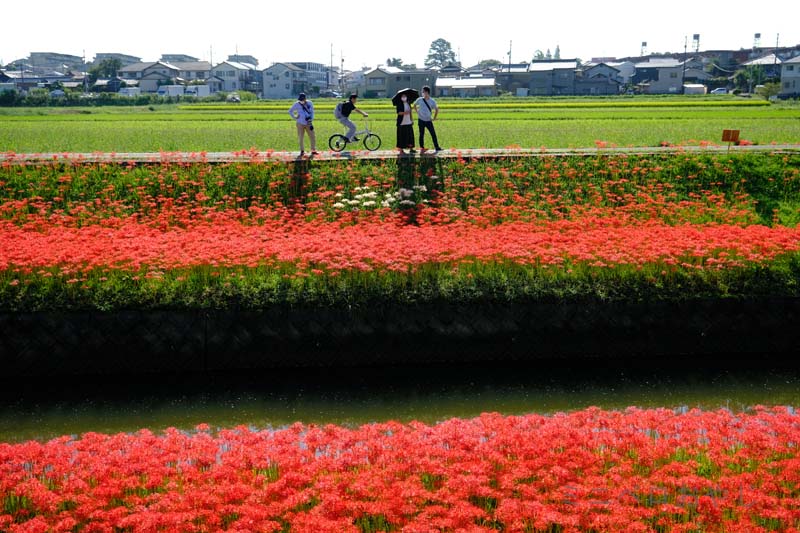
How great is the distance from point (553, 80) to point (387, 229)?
11822 centimetres

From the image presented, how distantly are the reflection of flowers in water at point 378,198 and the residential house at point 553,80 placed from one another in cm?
11077

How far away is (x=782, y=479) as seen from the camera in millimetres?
7578

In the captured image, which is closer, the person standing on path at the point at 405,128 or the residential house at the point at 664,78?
the person standing on path at the point at 405,128

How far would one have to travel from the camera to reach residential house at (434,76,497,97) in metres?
127

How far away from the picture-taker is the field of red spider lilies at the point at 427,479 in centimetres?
688

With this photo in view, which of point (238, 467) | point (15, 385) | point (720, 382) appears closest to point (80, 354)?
point (15, 385)

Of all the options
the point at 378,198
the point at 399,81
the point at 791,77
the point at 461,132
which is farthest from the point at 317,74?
the point at 378,198

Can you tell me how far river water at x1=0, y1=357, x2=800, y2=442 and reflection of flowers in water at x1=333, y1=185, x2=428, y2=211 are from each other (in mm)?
9389

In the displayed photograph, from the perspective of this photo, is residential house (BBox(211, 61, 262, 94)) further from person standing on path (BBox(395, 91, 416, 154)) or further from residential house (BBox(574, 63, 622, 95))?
person standing on path (BBox(395, 91, 416, 154))

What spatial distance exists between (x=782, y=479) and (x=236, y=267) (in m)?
9.76

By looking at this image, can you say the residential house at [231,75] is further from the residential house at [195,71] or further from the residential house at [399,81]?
the residential house at [399,81]

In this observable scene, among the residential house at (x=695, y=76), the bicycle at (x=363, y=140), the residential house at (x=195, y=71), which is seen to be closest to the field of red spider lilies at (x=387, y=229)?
the bicycle at (x=363, y=140)

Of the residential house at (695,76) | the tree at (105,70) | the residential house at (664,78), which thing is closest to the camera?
the residential house at (664,78)

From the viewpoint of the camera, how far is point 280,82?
478 feet
